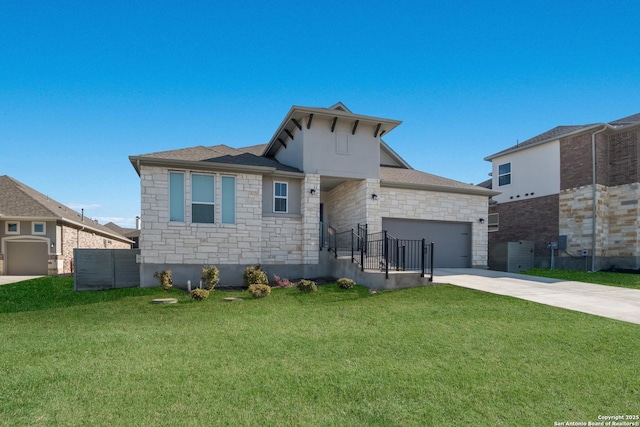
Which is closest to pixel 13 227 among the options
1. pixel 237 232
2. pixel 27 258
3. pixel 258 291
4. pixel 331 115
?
pixel 27 258

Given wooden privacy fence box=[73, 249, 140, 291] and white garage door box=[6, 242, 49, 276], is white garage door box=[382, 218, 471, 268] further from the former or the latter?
white garage door box=[6, 242, 49, 276]

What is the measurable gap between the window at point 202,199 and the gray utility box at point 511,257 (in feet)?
43.3

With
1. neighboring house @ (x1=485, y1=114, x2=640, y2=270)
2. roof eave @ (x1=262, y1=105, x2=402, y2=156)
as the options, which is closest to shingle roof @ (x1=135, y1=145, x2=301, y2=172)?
roof eave @ (x1=262, y1=105, x2=402, y2=156)

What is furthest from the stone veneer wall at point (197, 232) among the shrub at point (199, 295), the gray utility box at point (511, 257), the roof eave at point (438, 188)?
the gray utility box at point (511, 257)

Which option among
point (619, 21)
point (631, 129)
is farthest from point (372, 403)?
point (631, 129)

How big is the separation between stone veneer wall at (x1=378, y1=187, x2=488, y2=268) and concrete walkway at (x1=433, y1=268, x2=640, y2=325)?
2943 millimetres

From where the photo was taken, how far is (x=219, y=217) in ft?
36.1

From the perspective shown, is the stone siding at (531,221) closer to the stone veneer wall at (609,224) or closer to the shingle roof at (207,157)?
the stone veneer wall at (609,224)

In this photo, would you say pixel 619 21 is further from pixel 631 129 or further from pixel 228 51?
pixel 228 51

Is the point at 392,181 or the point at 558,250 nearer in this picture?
the point at 392,181

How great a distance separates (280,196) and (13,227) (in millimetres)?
16739

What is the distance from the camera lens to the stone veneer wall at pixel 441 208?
13.2m

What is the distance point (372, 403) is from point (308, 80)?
1406 cm

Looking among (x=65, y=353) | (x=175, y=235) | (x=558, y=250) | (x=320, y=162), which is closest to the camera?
(x=65, y=353)
